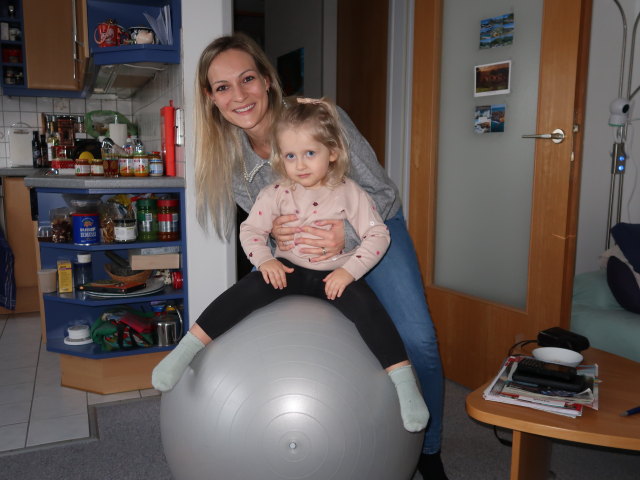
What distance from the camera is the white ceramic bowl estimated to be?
1.54 meters

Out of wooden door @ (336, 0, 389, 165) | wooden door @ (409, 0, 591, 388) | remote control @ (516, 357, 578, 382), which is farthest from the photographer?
wooden door @ (336, 0, 389, 165)

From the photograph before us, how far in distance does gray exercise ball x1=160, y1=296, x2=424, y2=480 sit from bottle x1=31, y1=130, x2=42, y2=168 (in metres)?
3.58

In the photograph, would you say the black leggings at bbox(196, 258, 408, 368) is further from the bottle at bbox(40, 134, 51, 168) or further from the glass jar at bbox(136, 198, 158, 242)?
the bottle at bbox(40, 134, 51, 168)

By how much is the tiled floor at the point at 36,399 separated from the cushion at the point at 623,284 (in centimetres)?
199

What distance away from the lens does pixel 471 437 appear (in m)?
2.06

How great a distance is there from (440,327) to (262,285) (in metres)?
1.43

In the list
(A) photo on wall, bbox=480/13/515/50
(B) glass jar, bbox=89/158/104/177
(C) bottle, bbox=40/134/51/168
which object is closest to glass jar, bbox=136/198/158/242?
(B) glass jar, bbox=89/158/104/177

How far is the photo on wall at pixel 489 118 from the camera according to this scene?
232 cm

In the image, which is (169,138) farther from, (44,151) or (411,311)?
(44,151)

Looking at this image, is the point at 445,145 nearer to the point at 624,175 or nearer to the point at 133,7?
the point at 624,175

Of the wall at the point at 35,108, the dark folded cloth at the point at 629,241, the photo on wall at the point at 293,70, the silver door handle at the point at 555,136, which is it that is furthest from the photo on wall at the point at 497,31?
the wall at the point at 35,108

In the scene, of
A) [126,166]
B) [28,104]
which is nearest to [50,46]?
[28,104]

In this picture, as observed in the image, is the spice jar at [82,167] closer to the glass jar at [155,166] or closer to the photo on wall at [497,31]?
the glass jar at [155,166]

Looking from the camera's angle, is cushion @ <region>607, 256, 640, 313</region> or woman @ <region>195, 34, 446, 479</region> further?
cushion @ <region>607, 256, 640, 313</region>
